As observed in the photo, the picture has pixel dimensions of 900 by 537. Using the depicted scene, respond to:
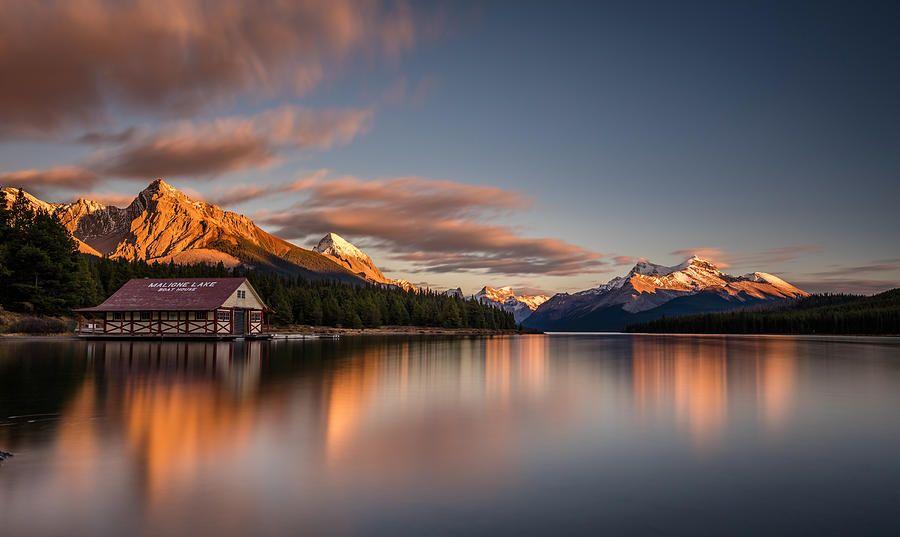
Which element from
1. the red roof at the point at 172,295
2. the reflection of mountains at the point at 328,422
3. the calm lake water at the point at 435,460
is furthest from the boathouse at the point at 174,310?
the calm lake water at the point at 435,460

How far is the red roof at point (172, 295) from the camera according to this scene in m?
83.6

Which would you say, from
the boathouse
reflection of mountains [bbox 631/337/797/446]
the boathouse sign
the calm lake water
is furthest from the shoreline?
the calm lake water

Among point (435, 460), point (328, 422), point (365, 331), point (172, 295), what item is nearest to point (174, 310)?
point (172, 295)

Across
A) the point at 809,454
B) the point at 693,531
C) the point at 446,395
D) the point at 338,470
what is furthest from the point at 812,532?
the point at 446,395

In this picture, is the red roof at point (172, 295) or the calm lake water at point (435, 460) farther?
the red roof at point (172, 295)

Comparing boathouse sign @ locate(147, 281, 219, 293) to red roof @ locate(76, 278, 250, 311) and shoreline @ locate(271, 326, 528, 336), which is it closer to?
red roof @ locate(76, 278, 250, 311)

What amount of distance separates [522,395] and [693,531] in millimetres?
18674

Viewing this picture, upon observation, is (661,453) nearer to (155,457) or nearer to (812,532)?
(812,532)

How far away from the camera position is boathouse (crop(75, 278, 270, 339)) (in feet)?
274

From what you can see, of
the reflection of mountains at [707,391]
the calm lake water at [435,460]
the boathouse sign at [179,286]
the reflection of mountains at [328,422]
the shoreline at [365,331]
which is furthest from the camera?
the shoreline at [365,331]

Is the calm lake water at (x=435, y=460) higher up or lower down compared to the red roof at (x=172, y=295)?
lower down

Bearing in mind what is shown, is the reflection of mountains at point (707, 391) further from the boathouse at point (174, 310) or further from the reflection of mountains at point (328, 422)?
the boathouse at point (174, 310)

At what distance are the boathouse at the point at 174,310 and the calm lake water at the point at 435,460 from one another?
5757 cm

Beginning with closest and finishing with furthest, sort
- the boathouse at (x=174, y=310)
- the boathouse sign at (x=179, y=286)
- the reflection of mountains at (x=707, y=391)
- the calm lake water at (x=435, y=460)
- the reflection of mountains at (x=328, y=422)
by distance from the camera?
the calm lake water at (x=435, y=460)
the reflection of mountains at (x=328, y=422)
the reflection of mountains at (x=707, y=391)
the boathouse at (x=174, y=310)
the boathouse sign at (x=179, y=286)
